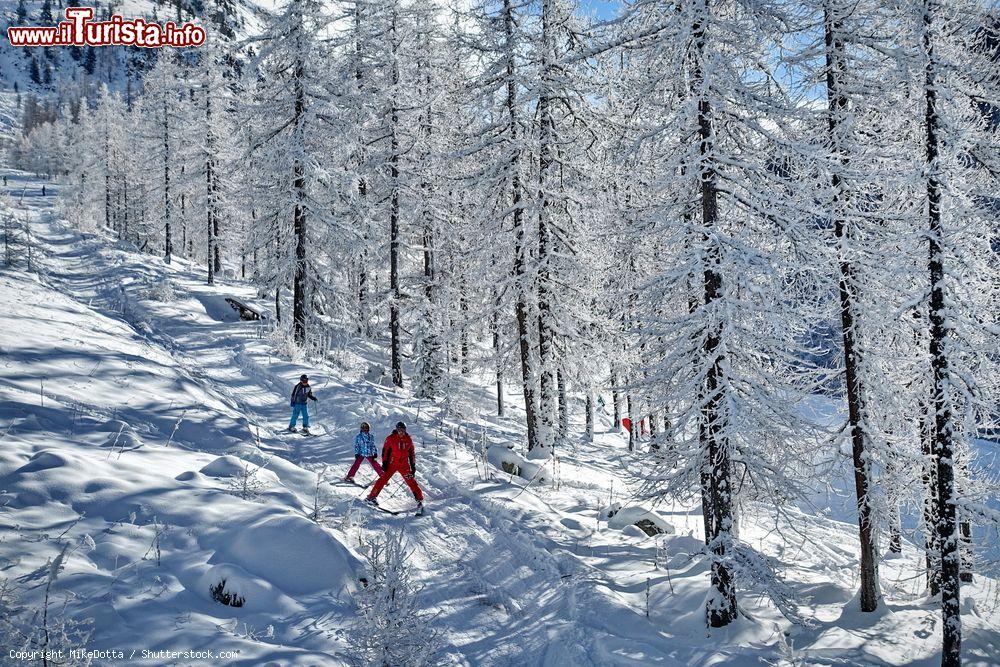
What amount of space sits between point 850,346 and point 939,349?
5.53 feet

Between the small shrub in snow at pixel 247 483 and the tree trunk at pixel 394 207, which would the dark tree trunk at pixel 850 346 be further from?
the tree trunk at pixel 394 207

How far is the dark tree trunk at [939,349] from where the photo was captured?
9250 mm

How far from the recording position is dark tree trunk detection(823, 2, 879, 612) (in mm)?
10156

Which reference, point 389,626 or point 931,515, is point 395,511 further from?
point 931,515

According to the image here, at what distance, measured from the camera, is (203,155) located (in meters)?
36.0

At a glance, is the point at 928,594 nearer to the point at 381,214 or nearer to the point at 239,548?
the point at 239,548

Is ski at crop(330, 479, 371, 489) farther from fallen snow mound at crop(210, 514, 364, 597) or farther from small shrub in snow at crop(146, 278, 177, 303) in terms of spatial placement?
small shrub in snow at crop(146, 278, 177, 303)

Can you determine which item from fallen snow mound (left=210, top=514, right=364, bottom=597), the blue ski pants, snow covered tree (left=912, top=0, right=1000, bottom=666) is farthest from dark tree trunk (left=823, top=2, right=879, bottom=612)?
the blue ski pants

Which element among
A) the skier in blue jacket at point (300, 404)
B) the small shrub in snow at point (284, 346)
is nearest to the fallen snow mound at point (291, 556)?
the skier in blue jacket at point (300, 404)

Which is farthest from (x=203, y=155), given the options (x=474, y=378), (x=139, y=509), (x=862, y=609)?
(x=862, y=609)

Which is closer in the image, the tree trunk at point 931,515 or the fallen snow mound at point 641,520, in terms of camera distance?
the tree trunk at point 931,515

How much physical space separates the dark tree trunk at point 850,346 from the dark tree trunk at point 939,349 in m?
1.25

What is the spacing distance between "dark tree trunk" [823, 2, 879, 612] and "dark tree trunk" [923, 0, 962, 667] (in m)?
1.25

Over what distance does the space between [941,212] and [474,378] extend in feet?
103
